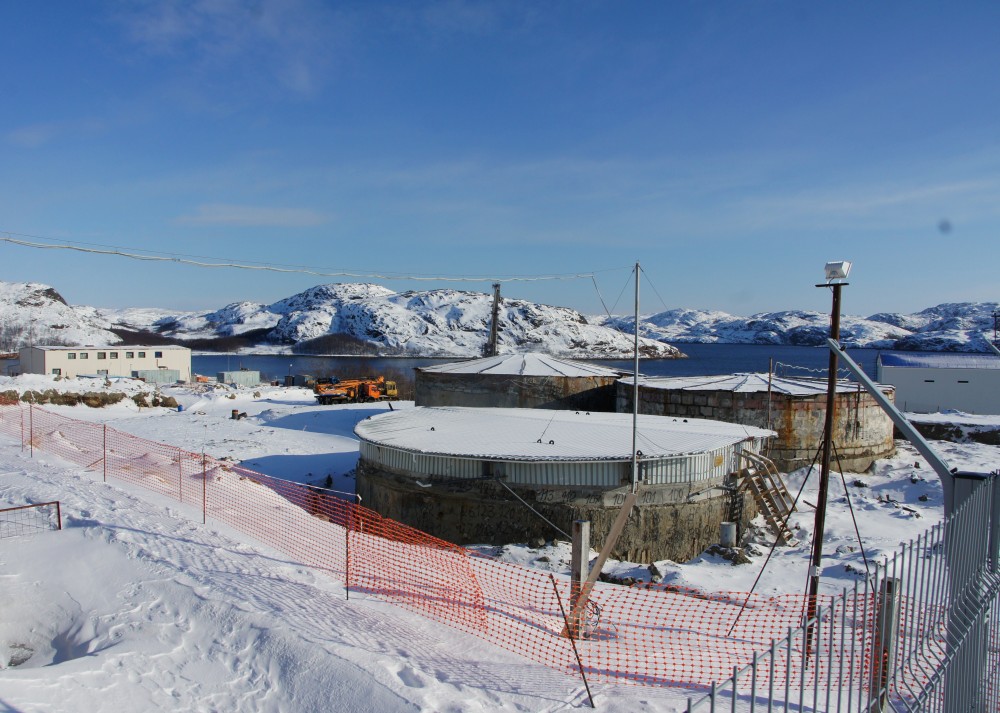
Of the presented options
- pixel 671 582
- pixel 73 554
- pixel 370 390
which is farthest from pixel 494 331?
pixel 73 554

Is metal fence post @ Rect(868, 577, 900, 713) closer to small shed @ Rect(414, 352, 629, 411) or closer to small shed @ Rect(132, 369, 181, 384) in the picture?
small shed @ Rect(414, 352, 629, 411)

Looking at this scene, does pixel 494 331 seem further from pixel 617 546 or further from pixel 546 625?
pixel 546 625

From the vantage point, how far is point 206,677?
22.2 ft

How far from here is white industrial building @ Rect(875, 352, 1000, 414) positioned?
4278cm

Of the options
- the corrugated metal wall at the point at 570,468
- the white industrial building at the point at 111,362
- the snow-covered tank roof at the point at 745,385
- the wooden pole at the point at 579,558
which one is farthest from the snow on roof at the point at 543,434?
the white industrial building at the point at 111,362

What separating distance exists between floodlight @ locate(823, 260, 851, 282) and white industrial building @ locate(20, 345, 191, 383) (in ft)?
215

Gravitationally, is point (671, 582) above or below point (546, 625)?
below

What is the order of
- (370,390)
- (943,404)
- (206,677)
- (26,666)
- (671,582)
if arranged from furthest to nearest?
(370,390) < (943,404) < (671,582) < (26,666) < (206,677)

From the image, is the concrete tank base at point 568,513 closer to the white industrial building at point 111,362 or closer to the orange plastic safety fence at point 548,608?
the orange plastic safety fence at point 548,608

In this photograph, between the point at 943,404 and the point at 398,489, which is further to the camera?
the point at 943,404

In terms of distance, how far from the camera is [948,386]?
4381cm

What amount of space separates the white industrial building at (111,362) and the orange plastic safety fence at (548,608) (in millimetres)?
55037

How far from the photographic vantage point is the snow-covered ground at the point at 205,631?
639cm

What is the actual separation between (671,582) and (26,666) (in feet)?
35.9
